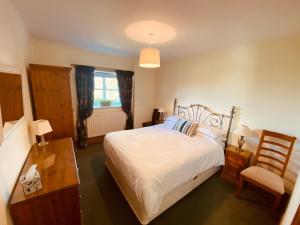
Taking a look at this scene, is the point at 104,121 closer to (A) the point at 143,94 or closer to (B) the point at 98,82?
(B) the point at 98,82

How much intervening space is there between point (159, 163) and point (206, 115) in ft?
6.37

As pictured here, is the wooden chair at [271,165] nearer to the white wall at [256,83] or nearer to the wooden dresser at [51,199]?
the white wall at [256,83]

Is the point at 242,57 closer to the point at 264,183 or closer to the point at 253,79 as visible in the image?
the point at 253,79

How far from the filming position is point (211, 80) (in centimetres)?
290

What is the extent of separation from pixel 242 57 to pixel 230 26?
3.03ft

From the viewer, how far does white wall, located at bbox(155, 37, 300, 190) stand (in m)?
1.96

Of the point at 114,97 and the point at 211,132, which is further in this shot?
the point at 114,97

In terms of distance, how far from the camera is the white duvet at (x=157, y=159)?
4.82ft

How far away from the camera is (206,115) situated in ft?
10.2

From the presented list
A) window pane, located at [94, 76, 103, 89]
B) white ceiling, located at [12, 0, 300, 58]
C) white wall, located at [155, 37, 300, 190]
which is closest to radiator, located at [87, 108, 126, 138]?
window pane, located at [94, 76, 103, 89]

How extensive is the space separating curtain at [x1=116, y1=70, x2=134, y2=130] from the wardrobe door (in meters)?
1.51

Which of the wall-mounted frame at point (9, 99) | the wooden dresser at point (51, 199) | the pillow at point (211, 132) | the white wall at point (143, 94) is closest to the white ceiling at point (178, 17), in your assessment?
the wall-mounted frame at point (9, 99)

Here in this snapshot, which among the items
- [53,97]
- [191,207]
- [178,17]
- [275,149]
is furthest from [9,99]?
[275,149]

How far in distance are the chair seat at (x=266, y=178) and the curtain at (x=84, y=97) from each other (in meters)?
3.37
